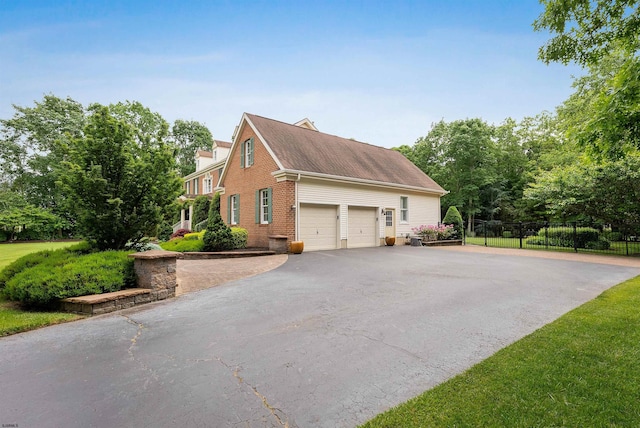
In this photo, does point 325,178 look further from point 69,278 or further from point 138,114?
point 138,114

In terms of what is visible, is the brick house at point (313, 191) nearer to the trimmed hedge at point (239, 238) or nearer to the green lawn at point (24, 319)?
the trimmed hedge at point (239, 238)

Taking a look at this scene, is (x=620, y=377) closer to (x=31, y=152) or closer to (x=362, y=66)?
(x=362, y=66)

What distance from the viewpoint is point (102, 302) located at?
15.5ft

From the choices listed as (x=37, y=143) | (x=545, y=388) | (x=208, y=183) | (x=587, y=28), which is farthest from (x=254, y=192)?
(x=37, y=143)

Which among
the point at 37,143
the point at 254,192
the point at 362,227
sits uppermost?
the point at 37,143

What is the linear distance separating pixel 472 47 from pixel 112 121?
12.3 meters

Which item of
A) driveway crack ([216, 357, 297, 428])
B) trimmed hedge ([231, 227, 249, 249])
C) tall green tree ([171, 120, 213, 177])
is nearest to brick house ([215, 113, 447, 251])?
trimmed hedge ([231, 227, 249, 249])

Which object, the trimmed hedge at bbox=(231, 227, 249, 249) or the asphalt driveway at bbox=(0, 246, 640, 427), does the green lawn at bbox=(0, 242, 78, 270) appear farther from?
the asphalt driveway at bbox=(0, 246, 640, 427)

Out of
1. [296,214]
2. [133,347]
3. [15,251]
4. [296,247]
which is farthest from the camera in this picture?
[15,251]

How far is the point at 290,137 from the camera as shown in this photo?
52.7 feet

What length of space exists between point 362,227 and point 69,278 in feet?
41.7

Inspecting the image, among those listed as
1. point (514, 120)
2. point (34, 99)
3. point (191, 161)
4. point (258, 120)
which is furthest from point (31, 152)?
point (514, 120)

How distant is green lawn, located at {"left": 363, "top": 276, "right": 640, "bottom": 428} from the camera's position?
6.82ft

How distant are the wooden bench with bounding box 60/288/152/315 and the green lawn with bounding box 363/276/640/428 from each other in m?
4.79
